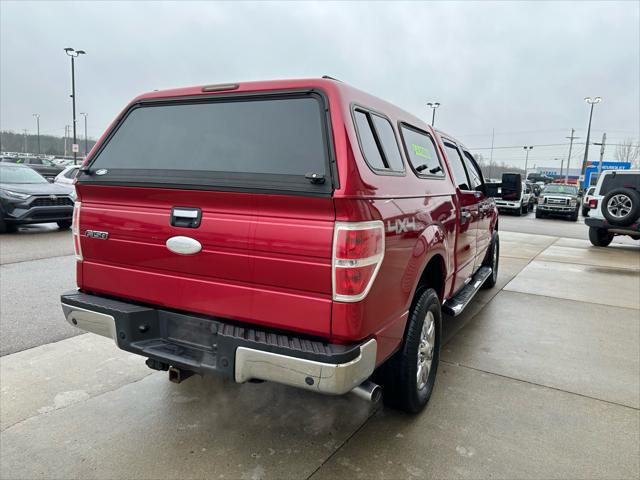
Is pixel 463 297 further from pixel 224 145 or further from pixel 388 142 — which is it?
pixel 224 145

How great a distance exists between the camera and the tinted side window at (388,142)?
2773mm

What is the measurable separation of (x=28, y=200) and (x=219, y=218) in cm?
978

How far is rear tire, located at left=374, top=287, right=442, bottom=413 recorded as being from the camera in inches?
114

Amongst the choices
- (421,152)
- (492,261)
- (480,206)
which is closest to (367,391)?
(421,152)

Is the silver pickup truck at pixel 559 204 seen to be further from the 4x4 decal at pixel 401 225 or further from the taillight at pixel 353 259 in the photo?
the taillight at pixel 353 259

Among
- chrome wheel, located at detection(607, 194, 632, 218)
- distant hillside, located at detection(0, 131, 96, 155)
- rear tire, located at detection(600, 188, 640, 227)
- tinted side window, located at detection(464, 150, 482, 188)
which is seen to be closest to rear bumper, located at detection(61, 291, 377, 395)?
tinted side window, located at detection(464, 150, 482, 188)

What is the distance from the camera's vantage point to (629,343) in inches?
186

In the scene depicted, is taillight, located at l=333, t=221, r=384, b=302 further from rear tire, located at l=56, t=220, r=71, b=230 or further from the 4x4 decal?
rear tire, located at l=56, t=220, r=71, b=230

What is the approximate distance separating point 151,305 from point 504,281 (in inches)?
240

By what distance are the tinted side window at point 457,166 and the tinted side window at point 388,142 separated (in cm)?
137

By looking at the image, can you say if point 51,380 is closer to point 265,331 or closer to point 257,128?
point 265,331

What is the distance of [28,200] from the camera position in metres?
10.2

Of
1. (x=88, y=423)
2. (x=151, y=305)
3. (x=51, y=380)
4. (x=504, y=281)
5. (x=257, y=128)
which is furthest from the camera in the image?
(x=504, y=281)

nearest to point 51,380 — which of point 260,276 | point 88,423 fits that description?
point 88,423
